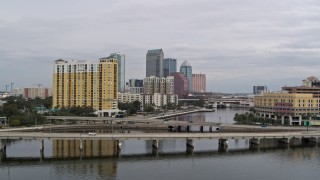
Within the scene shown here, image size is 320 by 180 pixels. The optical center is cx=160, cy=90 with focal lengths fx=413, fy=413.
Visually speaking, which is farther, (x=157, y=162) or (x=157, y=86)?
(x=157, y=86)

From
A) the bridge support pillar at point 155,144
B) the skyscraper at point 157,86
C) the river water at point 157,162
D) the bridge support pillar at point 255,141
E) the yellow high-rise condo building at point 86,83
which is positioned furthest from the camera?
the skyscraper at point 157,86

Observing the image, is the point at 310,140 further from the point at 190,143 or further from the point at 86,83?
the point at 86,83

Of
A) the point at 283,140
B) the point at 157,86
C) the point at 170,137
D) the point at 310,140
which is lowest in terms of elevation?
the point at 310,140

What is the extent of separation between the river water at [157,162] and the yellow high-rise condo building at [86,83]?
41.1m

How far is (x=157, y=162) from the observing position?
39.6m

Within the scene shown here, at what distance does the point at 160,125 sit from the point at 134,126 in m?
4.58

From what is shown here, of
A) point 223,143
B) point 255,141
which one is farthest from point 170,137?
point 255,141

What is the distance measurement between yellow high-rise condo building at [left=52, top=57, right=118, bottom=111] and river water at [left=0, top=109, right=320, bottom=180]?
135ft

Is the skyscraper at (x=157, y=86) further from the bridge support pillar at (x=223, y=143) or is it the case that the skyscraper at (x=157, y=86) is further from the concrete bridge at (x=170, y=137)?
the bridge support pillar at (x=223, y=143)

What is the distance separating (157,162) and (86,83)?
55.8 metres

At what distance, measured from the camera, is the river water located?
34250 millimetres

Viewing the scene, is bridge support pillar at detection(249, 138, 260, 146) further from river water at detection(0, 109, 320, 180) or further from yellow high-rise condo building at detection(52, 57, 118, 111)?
yellow high-rise condo building at detection(52, 57, 118, 111)

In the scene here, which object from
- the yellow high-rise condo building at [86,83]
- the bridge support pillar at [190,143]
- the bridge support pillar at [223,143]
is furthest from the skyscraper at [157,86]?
the bridge support pillar at [190,143]

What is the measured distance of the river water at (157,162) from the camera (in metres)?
34.2
